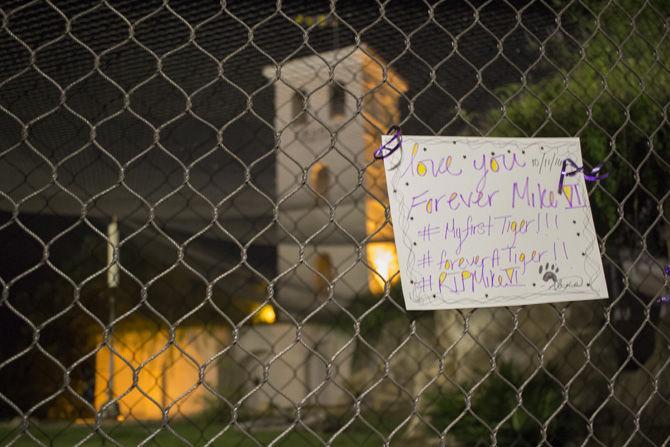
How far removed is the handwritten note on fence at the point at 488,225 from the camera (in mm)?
874

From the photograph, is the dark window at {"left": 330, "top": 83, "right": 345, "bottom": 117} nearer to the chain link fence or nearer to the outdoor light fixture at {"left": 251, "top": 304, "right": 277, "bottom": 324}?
the chain link fence

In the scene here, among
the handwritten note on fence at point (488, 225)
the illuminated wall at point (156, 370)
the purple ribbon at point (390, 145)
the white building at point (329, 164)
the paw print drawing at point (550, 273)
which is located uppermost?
the purple ribbon at point (390, 145)

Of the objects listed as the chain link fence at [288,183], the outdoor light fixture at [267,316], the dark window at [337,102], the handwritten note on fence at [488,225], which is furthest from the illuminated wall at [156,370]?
the handwritten note on fence at [488,225]

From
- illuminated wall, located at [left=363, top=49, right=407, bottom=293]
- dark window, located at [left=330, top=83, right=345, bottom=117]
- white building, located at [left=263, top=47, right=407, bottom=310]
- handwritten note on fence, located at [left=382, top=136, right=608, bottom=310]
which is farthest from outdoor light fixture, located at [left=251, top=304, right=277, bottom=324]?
handwritten note on fence, located at [left=382, top=136, right=608, bottom=310]

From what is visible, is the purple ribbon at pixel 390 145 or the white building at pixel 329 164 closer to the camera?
the purple ribbon at pixel 390 145

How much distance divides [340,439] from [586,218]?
2197 mm

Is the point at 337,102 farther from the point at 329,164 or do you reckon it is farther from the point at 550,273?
the point at 550,273

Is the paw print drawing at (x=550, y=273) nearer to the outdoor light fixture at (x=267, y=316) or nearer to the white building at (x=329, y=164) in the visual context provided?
the white building at (x=329, y=164)

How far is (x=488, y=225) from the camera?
90 centimetres

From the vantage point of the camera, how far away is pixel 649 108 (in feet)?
5.20

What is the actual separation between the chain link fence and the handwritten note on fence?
0.14 ft

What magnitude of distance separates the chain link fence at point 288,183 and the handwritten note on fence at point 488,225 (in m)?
0.04

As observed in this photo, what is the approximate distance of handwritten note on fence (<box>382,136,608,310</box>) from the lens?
87cm

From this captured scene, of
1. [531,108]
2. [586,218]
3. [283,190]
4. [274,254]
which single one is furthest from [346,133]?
[586,218]
